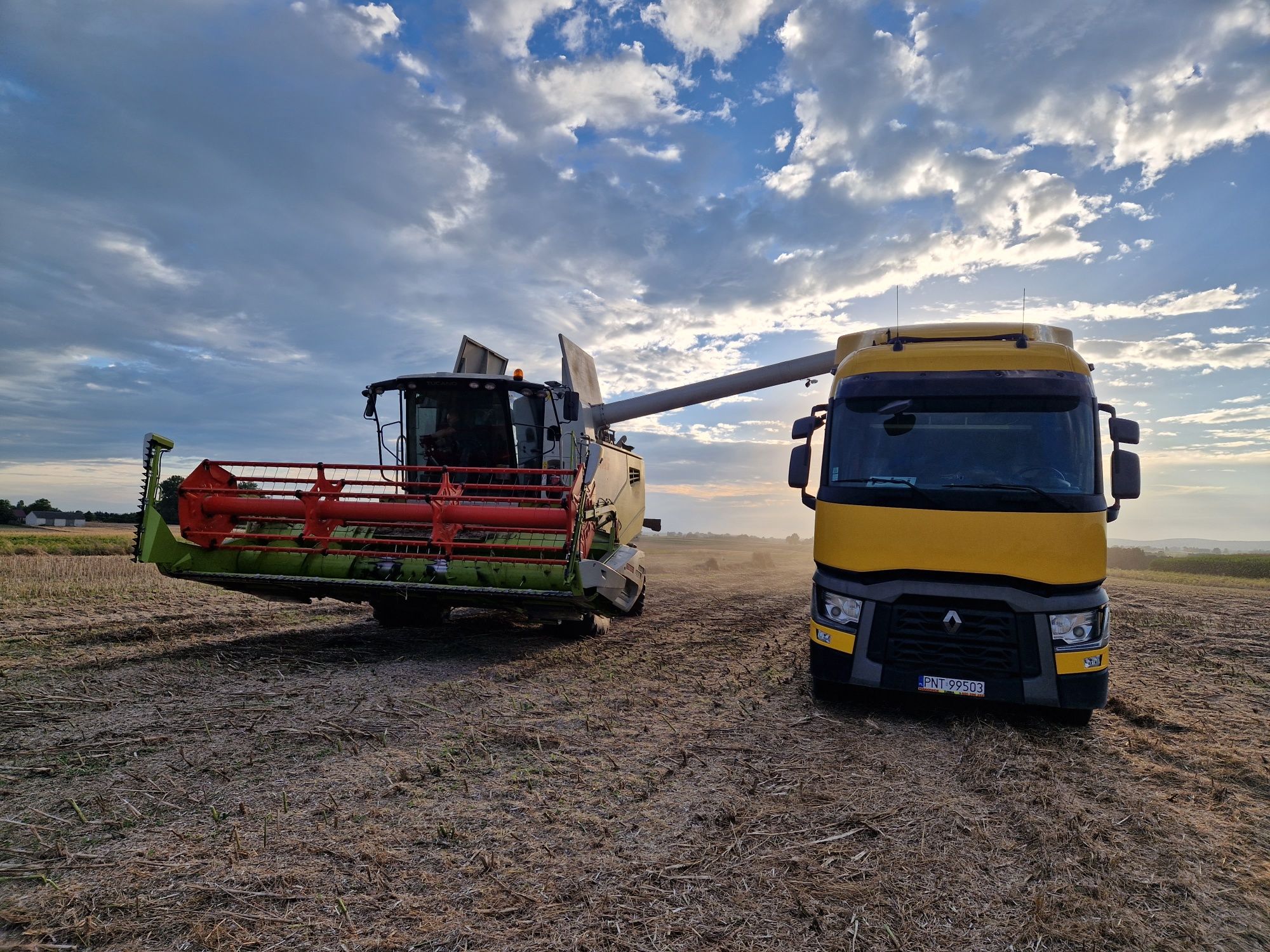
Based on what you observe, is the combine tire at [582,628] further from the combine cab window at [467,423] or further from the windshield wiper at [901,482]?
the windshield wiper at [901,482]

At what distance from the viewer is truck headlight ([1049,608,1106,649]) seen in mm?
4605

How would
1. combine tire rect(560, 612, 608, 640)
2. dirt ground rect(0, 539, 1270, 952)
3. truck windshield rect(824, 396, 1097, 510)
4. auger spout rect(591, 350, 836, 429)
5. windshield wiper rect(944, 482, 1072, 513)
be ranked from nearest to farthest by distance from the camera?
dirt ground rect(0, 539, 1270, 952), windshield wiper rect(944, 482, 1072, 513), truck windshield rect(824, 396, 1097, 510), combine tire rect(560, 612, 608, 640), auger spout rect(591, 350, 836, 429)

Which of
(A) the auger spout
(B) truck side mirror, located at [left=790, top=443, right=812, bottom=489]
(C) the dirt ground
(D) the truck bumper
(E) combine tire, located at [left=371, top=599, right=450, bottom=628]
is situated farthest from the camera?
(A) the auger spout

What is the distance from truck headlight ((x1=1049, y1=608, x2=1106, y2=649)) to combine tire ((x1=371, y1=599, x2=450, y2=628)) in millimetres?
6172

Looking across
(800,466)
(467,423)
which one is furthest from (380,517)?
(800,466)

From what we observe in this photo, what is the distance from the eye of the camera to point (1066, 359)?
523cm

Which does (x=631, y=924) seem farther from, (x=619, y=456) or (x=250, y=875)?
(x=619, y=456)

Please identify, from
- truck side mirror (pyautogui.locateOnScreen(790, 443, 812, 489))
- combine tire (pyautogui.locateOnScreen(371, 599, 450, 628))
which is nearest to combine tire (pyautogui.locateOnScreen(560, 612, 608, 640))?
combine tire (pyautogui.locateOnScreen(371, 599, 450, 628))

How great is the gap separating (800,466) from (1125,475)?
2512 millimetres

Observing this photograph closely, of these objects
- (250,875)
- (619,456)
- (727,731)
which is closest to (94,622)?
(619,456)

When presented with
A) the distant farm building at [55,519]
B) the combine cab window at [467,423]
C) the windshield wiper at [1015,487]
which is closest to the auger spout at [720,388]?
the combine cab window at [467,423]

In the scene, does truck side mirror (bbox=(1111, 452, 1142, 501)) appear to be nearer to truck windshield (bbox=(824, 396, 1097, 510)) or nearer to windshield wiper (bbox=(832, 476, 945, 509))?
truck windshield (bbox=(824, 396, 1097, 510))

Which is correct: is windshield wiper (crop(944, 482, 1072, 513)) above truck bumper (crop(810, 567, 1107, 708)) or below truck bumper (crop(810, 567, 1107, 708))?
above

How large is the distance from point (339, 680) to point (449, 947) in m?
3.79
